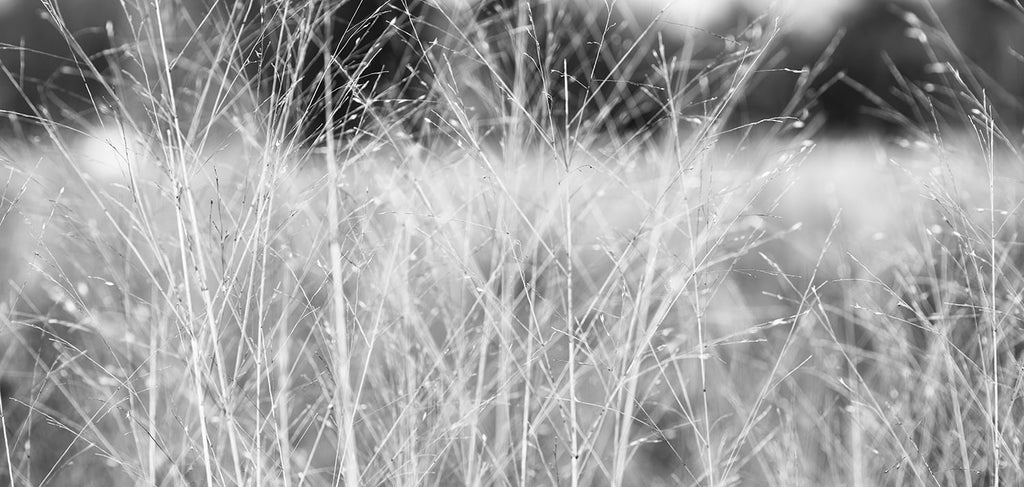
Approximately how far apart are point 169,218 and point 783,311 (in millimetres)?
2474

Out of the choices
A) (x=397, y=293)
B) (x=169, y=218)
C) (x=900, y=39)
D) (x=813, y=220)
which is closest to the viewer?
(x=397, y=293)

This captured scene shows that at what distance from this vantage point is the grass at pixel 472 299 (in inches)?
44.7

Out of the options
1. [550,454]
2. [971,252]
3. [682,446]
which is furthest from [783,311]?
[971,252]

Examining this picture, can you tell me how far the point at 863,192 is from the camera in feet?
18.2

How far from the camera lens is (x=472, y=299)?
8.31ft

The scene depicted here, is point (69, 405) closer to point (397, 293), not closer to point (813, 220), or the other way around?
point (397, 293)

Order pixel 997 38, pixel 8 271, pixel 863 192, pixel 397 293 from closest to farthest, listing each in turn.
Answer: pixel 397 293 → pixel 8 271 → pixel 863 192 → pixel 997 38

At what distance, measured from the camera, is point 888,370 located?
2.09 meters

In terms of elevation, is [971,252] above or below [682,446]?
above

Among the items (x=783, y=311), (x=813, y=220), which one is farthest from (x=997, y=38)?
(x=783, y=311)

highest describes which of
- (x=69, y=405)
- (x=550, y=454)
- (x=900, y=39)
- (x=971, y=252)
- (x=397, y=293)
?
(x=971, y=252)

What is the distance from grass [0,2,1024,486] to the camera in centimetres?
114

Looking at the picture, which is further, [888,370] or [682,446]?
[682,446]

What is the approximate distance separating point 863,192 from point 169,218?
4.40 m
